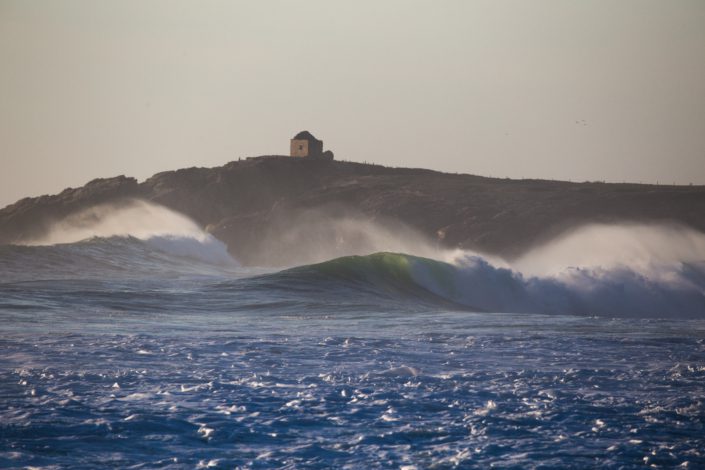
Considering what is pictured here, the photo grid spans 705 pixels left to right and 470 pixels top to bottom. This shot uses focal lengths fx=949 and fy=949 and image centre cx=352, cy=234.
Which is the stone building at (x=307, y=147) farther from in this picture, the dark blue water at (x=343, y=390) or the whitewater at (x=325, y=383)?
the dark blue water at (x=343, y=390)

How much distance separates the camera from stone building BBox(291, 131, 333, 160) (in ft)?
325

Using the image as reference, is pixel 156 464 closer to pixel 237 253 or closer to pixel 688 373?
pixel 688 373

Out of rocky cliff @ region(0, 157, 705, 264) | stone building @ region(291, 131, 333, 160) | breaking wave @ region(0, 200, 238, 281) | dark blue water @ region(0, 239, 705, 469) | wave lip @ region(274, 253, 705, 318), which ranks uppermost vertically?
stone building @ region(291, 131, 333, 160)

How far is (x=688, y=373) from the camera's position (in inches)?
393

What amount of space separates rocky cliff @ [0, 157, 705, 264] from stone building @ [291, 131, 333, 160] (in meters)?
1.60

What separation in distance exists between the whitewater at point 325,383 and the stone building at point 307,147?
7826 centimetres

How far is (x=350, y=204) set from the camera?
3489 inches

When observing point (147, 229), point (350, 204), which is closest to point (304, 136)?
point (350, 204)

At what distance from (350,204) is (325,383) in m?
79.6

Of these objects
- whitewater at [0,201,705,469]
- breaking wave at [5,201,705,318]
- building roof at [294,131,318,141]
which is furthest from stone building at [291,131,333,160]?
whitewater at [0,201,705,469]

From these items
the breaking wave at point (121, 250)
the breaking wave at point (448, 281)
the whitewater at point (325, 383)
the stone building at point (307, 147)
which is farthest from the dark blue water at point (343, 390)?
the stone building at point (307, 147)

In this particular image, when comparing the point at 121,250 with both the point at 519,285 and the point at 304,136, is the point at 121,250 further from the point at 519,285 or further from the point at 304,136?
the point at 304,136

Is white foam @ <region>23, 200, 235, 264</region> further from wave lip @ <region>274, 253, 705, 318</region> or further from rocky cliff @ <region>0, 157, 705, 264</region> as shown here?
wave lip @ <region>274, 253, 705, 318</region>

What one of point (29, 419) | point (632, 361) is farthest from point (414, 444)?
point (632, 361)
